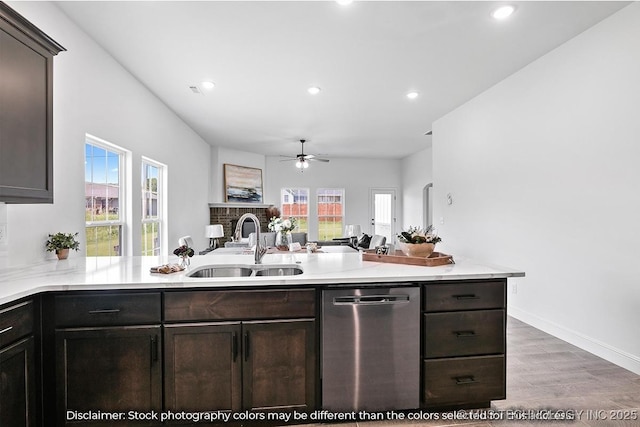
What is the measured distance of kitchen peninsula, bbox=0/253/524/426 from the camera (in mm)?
1739

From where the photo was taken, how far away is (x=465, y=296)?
1.99m

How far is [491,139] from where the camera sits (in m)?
4.36

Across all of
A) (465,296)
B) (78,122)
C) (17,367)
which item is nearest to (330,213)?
(78,122)

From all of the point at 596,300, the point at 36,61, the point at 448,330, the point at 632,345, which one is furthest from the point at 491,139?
the point at 36,61

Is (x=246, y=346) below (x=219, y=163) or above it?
below

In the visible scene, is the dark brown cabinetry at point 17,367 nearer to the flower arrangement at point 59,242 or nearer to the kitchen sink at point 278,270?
the flower arrangement at point 59,242

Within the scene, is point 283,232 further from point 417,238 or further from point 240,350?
point 240,350

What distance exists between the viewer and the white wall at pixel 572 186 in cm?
266

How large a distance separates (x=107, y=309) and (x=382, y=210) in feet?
29.4

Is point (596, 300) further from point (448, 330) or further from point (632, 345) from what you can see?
point (448, 330)

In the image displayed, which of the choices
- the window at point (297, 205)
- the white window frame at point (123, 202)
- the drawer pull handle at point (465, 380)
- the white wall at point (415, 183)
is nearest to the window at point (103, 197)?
the white window frame at point (123, 202)

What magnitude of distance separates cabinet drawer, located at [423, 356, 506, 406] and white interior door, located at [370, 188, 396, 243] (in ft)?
26.4

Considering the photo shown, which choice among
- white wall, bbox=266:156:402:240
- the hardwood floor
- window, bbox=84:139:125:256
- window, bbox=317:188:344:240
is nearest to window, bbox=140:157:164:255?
window, bbox=84:139:125:256

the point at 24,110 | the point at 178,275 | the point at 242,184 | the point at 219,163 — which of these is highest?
the point at 219,163
